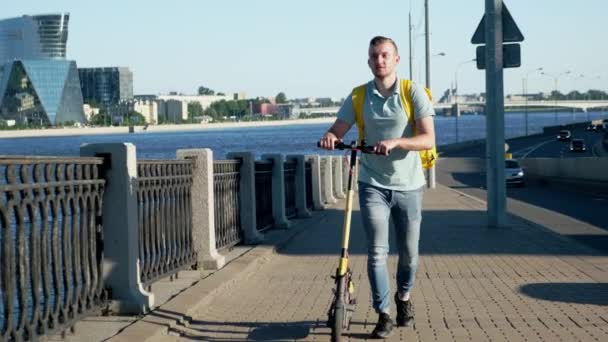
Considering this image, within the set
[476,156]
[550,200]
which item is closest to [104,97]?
[476,156]

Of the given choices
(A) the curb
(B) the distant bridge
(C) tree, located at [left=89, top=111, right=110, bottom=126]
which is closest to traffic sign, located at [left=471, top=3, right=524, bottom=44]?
(A) the curb

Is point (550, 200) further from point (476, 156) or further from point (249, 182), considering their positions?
point (476, 156)

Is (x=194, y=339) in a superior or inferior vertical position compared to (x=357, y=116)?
inferior

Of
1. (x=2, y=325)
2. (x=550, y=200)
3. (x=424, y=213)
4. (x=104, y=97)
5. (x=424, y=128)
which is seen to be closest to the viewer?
(x=2, y=325)

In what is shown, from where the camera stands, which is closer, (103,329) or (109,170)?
(103,329)

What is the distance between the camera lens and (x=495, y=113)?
18594 millimetres

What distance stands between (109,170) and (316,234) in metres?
9.55

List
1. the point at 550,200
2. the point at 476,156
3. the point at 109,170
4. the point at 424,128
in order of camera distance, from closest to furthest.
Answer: the point at 424,128 → the point at 109,170 → the point at 550,200 → the point at 476,156

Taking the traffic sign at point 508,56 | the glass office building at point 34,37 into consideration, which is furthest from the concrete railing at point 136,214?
the glass office building at point 34,37

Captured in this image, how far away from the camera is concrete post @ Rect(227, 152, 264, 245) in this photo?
14969mm

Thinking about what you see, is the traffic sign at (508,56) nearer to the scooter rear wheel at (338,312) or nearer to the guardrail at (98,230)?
the guardrail at (98,230)

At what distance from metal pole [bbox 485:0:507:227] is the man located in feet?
35.2

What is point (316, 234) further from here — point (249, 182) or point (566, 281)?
point (566, 281)

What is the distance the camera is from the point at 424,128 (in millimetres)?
7824
